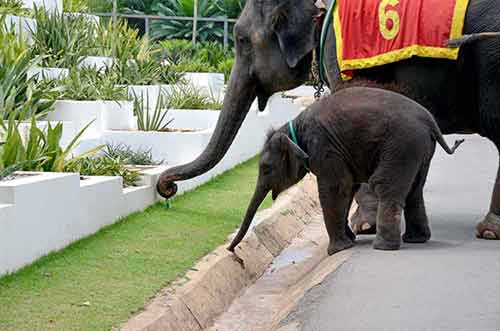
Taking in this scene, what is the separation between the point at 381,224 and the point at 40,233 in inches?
104

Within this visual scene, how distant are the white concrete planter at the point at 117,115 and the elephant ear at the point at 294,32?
450cm

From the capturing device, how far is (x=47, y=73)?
1459 cm

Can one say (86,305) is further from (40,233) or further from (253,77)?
(253,77)

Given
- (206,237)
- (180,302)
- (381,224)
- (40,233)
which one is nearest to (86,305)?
(180,302)

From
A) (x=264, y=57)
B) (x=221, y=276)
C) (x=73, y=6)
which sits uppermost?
(x=264, y=57)

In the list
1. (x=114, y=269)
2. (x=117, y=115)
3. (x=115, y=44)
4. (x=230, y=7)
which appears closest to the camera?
(x=114, y=269)

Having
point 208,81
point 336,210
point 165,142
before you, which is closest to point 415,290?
point 336,210

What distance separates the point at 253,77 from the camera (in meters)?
10.3

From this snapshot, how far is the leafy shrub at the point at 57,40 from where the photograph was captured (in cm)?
1546

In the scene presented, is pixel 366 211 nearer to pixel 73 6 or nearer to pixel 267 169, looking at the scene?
pixel 267 169

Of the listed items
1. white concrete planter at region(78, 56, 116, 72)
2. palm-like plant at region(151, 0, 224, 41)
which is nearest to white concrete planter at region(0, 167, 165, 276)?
white concrete planter at region(78, 56, 116, 72)

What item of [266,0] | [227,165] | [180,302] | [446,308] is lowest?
[227,165]

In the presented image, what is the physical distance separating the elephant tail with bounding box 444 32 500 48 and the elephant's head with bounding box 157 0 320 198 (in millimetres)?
1396

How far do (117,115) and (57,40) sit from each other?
235cm
